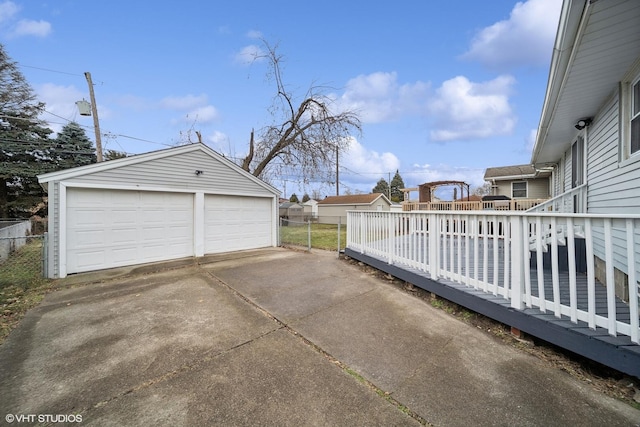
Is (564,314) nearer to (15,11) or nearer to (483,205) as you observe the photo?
(483,205)

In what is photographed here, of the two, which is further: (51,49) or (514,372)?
(51,49)

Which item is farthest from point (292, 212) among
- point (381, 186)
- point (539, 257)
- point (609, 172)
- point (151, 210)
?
point (539, 257)

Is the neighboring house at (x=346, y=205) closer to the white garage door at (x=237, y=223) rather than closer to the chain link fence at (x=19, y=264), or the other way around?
the white garage door at (x=237, y=223)

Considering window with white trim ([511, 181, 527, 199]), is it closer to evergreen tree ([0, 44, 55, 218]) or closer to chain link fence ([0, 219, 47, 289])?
chain link fence ([0, 219, 47, 289])

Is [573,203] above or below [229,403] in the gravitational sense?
above

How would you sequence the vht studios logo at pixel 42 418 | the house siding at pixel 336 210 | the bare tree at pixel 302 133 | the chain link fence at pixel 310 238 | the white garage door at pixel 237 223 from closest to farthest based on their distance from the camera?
the vht studios logo at pixel 42 418
the white garage door at pixel 237 223
the chain link fence at pixel 310 238
the bare tree at pixel 302 133
the house siding at pixel 336 210

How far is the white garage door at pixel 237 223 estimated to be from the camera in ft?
27.2

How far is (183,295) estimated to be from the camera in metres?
4.51

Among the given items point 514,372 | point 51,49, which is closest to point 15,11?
point 51,49

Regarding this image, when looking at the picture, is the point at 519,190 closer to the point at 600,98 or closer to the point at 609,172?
Result: the point at 600,98

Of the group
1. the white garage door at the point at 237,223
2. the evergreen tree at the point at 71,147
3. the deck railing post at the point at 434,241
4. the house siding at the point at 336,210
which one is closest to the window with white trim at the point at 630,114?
the deck railing post at the point at 434,241

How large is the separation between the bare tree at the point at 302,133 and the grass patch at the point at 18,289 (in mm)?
9118

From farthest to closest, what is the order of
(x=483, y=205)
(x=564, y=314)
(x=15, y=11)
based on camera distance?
(x=483, y=205)
(x=15, y=11)
(x=564, y=314)

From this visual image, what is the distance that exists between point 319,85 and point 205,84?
5.30 metres
